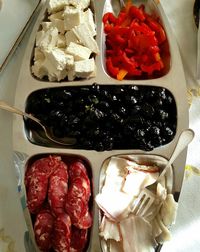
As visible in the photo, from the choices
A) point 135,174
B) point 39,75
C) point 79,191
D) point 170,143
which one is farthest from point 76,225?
point 39,75

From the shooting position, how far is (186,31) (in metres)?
1.45

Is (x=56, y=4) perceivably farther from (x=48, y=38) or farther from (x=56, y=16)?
(x=48, y=38)

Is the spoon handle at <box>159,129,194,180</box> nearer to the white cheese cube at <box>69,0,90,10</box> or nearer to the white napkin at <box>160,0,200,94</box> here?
the white napkin at <box>160,0,200,94</box>

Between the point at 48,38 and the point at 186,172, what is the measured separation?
1.96 ft

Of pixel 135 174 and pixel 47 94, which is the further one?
pixel 47 94

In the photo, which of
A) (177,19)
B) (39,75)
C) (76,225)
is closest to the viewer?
(76,225)

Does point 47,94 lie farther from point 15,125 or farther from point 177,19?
point 177,19

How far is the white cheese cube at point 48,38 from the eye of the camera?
1.32m

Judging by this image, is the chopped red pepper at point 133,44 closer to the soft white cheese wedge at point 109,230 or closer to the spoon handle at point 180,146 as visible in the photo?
the spoon handle at point 180,146

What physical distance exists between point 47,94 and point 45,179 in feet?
0.91

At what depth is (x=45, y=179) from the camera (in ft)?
3.81

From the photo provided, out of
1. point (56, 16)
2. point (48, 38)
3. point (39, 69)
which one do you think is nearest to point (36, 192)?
point (39, 69)

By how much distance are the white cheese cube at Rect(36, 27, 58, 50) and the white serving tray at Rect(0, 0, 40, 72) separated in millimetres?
126

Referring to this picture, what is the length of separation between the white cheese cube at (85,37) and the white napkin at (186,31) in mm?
299
